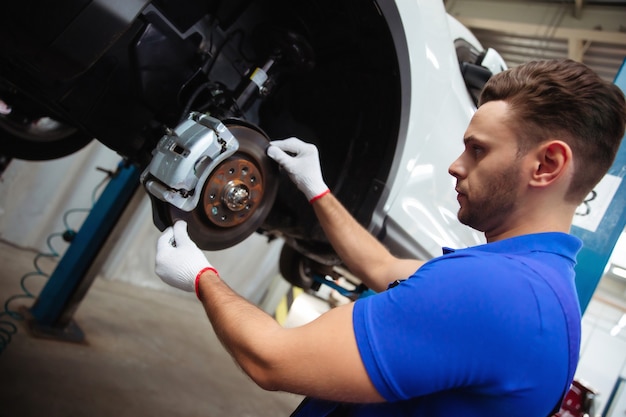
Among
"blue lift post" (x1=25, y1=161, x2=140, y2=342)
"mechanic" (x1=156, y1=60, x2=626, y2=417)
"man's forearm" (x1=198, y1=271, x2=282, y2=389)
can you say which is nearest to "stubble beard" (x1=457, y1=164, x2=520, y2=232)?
"mechanic" (x1=156, y1=60, x2=626, y2=417)

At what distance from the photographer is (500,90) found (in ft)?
2.49

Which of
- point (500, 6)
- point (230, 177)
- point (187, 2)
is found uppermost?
point (500, 6)

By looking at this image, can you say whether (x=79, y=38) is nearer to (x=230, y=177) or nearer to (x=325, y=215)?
(x=230, y=177)

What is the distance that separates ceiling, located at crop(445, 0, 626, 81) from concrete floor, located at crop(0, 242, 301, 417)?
4.06 m

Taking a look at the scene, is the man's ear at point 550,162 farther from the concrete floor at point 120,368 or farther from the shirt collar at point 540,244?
the concrete floor at point 120,368

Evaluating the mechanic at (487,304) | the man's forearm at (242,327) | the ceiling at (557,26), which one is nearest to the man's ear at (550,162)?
the mechanic at (487,304)

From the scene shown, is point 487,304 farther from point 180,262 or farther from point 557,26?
point 557,26

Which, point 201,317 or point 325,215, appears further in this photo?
point 201,317

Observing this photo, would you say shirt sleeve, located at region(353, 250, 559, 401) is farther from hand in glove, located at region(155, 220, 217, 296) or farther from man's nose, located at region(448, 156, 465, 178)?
hand in glove, located at region(155, 220, 217, 296)

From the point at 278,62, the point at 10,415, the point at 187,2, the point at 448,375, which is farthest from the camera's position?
the point at 10,415

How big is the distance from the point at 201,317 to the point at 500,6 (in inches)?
168

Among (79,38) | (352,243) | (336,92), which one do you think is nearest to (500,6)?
(336,92)

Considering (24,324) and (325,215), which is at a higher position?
(325,215)

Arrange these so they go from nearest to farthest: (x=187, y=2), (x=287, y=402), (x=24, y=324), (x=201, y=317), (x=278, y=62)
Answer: (x=187, y=2) < (x=278, y=62) < (x=24, y=324) < (x=287, y=402) < (x=201, y=317)
